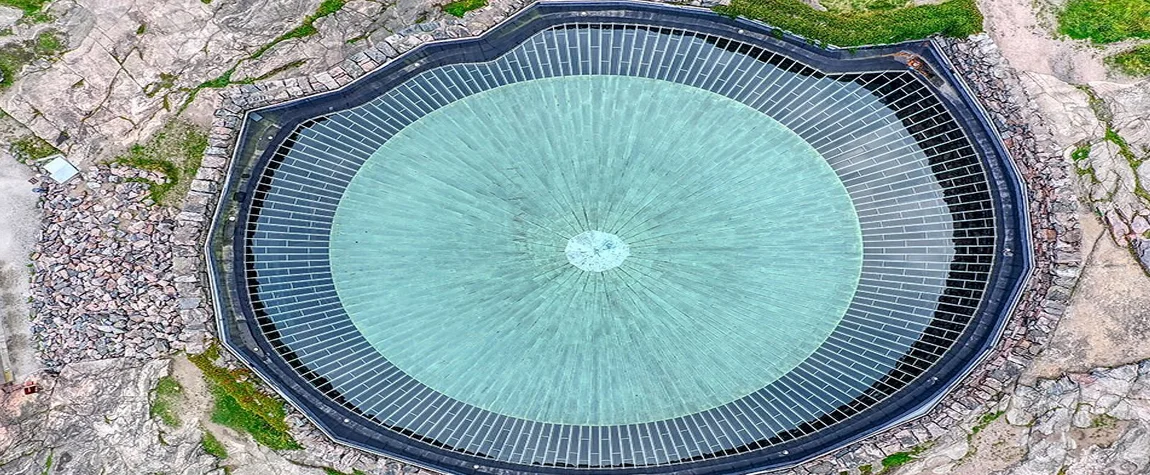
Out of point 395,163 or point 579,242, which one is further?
point 395,163

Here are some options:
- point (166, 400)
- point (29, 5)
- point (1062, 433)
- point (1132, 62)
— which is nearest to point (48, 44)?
point (29, 5)

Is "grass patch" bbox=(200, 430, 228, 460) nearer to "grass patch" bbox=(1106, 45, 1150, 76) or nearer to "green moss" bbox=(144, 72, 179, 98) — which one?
"green moss" bbox=(144, 72, 179, 98)

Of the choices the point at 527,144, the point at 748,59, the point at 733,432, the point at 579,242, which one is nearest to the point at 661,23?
the point at 748,59

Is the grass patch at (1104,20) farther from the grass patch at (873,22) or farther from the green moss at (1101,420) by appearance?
the green moss at (1101,420)

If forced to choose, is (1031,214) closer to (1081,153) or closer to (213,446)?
(1081,153)

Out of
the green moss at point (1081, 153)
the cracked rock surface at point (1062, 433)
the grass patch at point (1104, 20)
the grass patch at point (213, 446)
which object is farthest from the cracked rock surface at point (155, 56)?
the cracked rock surface at point (1062, 433)

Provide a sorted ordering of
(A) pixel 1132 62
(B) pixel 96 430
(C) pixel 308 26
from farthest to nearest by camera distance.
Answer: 1. (B) pixel 96 430
2. (C) pixel 308 26
3. (A) pixel 1132 62

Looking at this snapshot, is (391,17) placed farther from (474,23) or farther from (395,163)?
(395,163)
